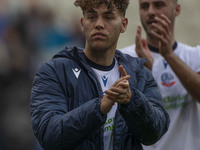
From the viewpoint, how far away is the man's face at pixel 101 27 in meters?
3.78

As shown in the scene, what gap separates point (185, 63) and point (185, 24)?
22.8 feet

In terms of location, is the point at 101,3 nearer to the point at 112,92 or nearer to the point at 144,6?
the point at 112,92

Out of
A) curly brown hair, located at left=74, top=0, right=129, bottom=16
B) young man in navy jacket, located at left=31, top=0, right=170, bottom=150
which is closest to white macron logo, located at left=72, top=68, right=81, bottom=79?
young man in navy jacket, located at left=31, top=0, right=170, bottom=150

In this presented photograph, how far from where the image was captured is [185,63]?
223 inches

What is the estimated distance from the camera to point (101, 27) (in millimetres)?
3781

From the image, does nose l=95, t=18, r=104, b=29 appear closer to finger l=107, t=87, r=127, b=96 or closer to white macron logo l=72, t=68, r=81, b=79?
white macron logo l=72, t=68, r=81, b=79

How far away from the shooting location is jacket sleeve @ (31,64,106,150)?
3.35 metres

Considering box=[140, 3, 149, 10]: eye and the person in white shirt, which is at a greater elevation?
box=[140, 3, 149, 10]: eye

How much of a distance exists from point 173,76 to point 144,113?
2.24 metres

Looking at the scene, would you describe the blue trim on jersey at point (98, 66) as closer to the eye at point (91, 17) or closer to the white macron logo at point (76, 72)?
the white macron logo at point (76, 72)

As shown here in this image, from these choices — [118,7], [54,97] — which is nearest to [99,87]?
[54,97]

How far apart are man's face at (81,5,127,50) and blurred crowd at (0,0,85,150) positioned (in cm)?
432

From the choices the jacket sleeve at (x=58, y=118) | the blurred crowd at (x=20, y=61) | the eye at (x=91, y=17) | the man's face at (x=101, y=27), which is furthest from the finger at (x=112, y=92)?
the blurred crowd at (x=20, y=61)

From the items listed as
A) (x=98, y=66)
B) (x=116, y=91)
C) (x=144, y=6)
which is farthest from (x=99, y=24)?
(x=144, y=6)
